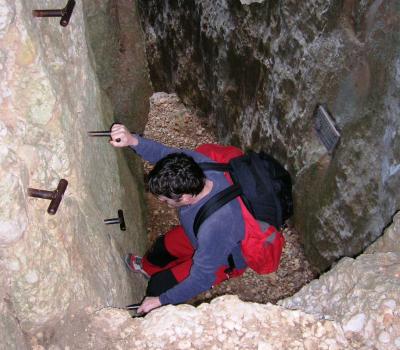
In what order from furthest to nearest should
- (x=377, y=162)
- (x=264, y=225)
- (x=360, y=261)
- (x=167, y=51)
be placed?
(x=167, y=51) → (x=377, y=162) → (x=264, y=225) → (x=360, y=261)

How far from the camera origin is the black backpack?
2.58m

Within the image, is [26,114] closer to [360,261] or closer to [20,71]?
[20,71]

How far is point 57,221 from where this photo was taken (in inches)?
77.9

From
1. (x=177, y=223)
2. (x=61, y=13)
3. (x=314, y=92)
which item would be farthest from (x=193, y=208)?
(x=177, y=223)

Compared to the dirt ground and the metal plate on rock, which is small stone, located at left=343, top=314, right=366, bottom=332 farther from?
the dirt ground

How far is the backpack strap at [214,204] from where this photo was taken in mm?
2537

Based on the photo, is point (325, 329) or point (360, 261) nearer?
point (325, 329)

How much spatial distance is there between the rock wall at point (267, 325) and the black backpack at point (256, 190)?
74 centimetres

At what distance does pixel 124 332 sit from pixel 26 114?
0.94 m

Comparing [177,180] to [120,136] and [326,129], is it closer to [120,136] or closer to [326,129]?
[120,136]

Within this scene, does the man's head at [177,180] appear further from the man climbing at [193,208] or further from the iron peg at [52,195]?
the iron peg at [52,195]

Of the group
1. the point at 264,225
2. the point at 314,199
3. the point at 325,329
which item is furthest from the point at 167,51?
the point at 325,329

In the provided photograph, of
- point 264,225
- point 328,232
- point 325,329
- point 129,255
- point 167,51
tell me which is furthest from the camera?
point 167,51

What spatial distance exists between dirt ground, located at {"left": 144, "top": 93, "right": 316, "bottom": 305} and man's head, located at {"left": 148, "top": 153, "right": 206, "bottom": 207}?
1837 millimetres
